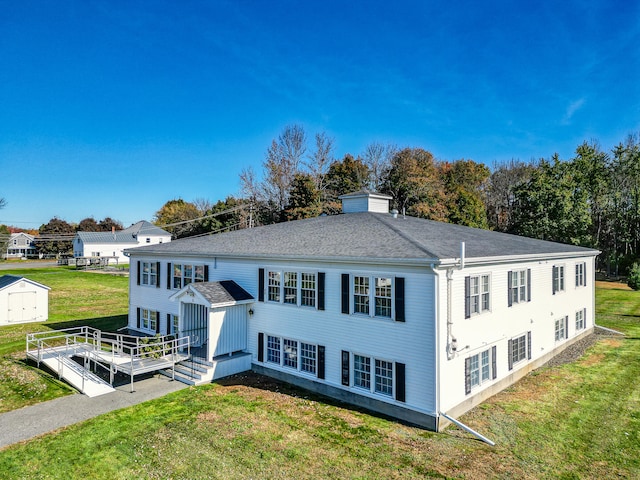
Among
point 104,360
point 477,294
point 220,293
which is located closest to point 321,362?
point 220,293

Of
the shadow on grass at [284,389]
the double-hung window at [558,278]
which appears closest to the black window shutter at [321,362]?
the shadow on grass at [284,389]

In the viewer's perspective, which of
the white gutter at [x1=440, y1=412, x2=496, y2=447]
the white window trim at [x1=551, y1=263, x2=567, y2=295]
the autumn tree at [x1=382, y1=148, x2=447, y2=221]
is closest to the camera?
the white gutter at [x1=440, y1=412, x2=496, y2=447]

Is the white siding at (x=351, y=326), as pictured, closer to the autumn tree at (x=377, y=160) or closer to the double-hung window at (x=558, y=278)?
the double-hung window at (x=558, y=278)

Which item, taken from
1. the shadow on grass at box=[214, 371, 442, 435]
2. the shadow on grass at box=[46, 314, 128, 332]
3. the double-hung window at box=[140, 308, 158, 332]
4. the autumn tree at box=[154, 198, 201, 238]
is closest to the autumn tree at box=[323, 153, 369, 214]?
the autumn tree at box=[154, 198, 201, 238]

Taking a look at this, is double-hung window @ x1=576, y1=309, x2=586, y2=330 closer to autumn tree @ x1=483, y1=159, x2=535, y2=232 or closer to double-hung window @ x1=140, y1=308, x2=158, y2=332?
double-hung window @ x1=140, y1=308, x2=158, y2=332

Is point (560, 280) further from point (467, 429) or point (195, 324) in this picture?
point (195, 324)

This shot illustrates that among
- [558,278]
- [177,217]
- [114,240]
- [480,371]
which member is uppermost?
[177,217]

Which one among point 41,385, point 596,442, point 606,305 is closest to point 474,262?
point 596,442
